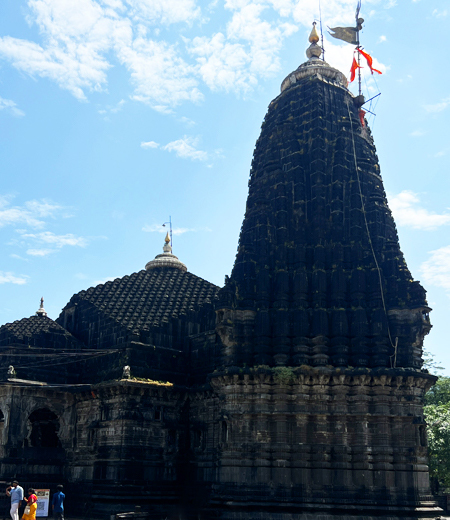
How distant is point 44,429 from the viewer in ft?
112

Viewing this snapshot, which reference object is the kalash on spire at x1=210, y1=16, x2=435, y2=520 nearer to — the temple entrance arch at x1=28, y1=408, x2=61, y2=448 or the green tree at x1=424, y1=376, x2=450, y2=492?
the temple entrance arch at x1=28, y1=408, x2=61, y2=448

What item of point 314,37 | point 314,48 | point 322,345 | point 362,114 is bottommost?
point 322,345

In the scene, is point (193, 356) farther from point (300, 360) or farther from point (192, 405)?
point (300, 360)

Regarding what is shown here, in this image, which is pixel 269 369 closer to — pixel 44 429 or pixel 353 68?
pixel 44 429

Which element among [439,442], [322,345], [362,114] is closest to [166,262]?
[362,114]

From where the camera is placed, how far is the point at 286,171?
102 feet

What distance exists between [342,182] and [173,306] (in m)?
12.8

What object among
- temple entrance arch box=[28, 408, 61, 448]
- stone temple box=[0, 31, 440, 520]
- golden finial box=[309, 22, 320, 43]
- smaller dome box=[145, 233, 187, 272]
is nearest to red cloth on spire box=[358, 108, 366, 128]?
stone temple box=[0, 31, 440, 520]

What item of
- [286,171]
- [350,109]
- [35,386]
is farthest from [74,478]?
[350,109]

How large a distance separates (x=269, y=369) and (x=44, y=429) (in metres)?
15.2

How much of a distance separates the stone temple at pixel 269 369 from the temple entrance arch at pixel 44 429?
0.33ft

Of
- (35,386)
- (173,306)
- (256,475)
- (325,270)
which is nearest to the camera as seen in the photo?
(256,475)

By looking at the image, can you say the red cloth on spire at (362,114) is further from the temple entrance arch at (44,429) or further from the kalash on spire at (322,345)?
the temple entrance arch at (44,429)

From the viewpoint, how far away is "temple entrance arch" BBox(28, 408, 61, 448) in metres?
33.7
